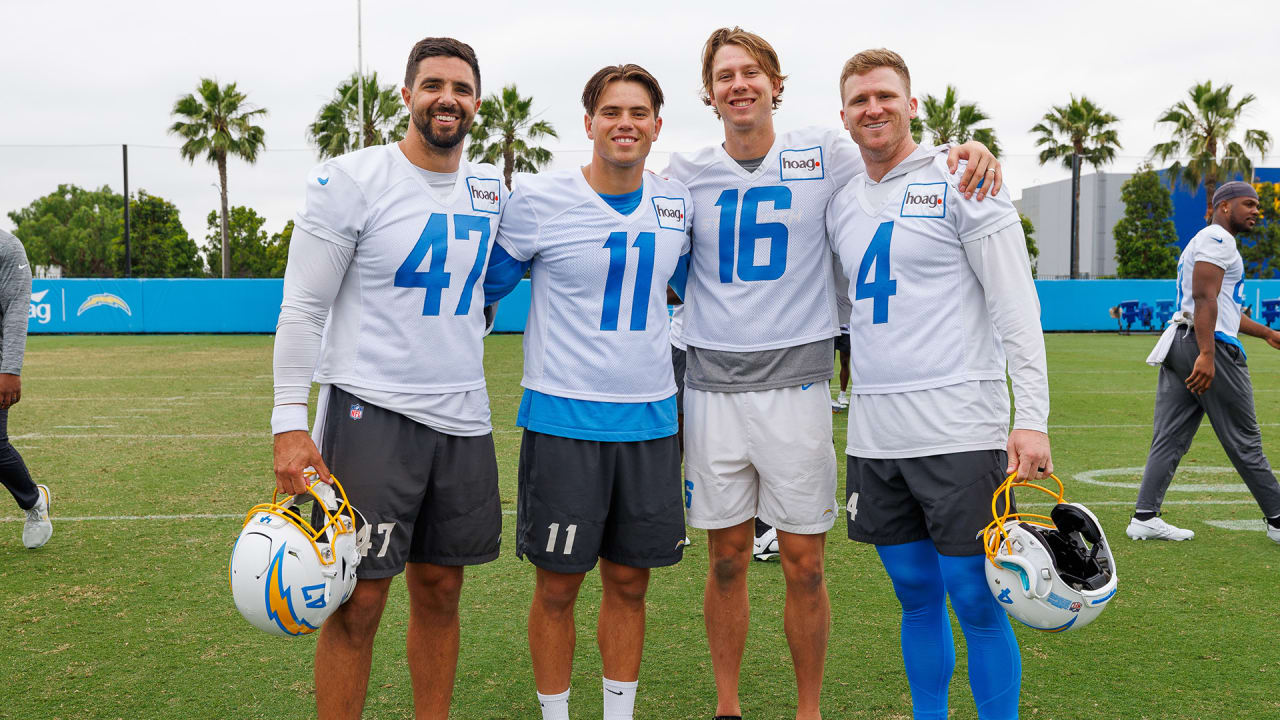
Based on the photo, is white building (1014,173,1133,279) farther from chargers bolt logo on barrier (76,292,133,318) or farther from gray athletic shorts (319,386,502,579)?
gray athletic shorts (319,386,502,579)

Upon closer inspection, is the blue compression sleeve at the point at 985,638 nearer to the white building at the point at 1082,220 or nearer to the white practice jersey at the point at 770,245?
the white practice jersey at the point at 770,245

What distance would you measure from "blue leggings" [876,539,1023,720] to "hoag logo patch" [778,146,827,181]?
3.86 feet

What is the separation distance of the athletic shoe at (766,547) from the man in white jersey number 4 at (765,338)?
178cm

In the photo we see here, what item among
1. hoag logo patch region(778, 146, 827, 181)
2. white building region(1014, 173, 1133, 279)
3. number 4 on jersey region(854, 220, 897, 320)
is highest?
white building region(1014, 173, 1133, 279)

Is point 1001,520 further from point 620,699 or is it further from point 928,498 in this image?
point 620,699

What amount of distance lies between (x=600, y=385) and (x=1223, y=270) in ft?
12.7

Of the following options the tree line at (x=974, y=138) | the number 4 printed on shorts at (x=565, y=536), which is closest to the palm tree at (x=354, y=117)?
the tree line at (x=974, y=138)

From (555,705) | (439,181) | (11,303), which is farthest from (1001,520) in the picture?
(11,303)

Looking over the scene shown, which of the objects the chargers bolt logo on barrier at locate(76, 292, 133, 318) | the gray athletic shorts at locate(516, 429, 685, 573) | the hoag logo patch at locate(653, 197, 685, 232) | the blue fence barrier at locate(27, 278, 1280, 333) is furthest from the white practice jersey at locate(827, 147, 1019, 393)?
the chargers bolt logo on barrier at locate(76, 292, 133, 318)

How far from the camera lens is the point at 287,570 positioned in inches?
95.3

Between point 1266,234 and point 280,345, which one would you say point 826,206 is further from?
point 1266,234

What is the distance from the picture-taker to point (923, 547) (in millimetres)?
2918

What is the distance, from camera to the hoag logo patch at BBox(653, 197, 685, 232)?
3.03 meters

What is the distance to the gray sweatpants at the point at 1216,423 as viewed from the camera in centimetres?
524
